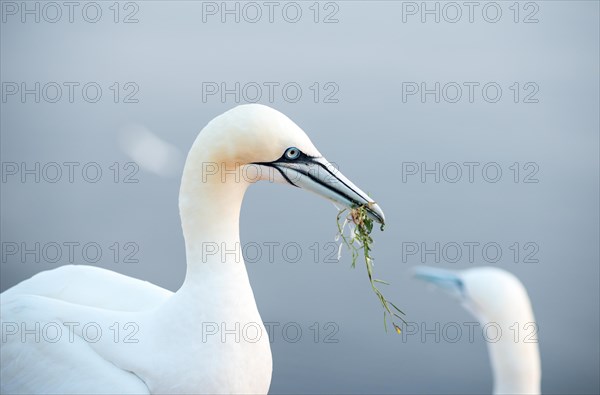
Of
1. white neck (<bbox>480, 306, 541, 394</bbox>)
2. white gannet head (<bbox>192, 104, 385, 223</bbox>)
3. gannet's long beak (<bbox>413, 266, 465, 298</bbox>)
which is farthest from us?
white gannet head (<bbox>192, 104, 385, 223</bbox>)

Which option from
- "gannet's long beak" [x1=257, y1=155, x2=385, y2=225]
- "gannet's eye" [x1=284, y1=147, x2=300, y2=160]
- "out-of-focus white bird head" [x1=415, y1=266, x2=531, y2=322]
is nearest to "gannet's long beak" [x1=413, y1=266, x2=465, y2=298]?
"out-of-focus white bird head" [x1=415, y1=266, x2=531, y2=322]

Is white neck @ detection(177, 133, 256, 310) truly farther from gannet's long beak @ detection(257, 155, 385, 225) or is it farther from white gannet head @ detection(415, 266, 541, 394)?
white gannet head @ detection(415, 266, 541, 394)

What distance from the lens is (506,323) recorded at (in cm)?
355

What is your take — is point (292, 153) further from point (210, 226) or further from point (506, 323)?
point (506, 323)

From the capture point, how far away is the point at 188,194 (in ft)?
13.6

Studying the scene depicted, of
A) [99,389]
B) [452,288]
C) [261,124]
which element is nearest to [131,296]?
[99,389]

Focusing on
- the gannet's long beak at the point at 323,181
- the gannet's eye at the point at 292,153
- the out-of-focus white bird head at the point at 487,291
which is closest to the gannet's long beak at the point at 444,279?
the out-of-focus white bird head at the point at 487,291

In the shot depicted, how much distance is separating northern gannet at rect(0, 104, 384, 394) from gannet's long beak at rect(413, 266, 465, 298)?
Result: 44 cm

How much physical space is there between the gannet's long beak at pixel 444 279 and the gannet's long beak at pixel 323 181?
0.43 m

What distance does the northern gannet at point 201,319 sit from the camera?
406cm

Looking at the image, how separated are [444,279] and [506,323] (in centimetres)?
25

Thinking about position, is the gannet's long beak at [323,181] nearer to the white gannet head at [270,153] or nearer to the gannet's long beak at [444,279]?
the white gannet head at [270,153]

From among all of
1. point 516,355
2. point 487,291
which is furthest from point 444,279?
point 516,355

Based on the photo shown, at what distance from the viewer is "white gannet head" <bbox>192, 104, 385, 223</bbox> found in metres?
4.00
